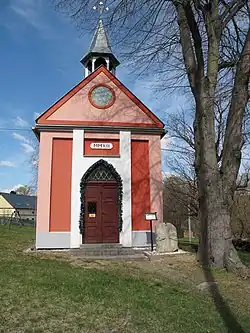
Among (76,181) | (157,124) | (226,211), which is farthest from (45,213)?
(226,211)

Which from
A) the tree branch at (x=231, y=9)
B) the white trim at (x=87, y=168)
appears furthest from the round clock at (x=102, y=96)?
A: the tree branch at (x=231, y=9)

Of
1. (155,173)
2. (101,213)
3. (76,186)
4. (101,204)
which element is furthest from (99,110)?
(101,213)

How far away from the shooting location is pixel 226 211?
405 inches

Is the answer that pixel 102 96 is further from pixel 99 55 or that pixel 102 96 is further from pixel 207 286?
pixel 207 286

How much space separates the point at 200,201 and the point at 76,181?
575 cm

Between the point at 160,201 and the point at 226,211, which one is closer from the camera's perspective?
the point at 226,211

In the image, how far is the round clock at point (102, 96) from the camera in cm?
1584

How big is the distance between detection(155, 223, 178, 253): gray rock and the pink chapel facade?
1.76 meters

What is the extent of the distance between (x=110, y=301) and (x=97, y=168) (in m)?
8.99

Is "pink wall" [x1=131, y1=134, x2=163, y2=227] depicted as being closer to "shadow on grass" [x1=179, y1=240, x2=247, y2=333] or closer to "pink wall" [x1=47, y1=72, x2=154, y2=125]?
"pink wall" [x1=47, y1=72, x2=154, y2=125]

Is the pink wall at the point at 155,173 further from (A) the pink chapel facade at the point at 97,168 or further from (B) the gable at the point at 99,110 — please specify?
(B) the gable at the point at 99,110

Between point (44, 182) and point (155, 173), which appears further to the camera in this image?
point (155, 173)

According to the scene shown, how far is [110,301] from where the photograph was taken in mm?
6555

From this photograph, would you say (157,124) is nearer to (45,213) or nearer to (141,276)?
(45,213)
